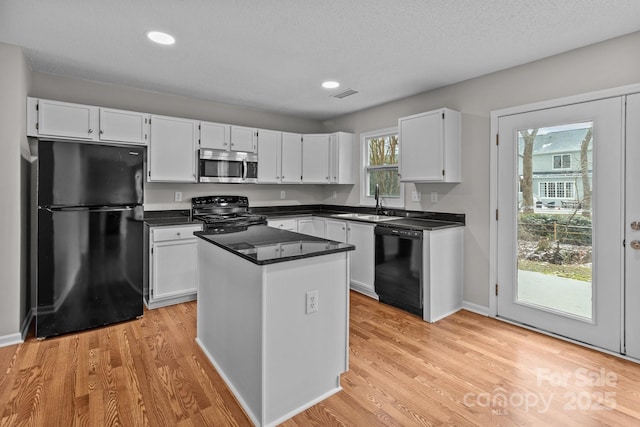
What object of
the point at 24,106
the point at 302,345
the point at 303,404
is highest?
the point at 24,106

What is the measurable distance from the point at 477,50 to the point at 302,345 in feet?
8.80

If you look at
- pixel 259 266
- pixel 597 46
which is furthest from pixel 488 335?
pixel 597 46

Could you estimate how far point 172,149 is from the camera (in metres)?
3.78

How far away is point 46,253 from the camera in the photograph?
9.02 feet

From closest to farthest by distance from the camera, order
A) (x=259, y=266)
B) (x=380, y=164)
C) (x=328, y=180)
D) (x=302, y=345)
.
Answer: (x=259, y=266) → (x=302, y=345) → (x=380, y=164) → (x=328, y=180)

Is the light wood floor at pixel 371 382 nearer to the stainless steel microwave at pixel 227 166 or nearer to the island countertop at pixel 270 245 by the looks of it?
the island countertop at pixel 270 245

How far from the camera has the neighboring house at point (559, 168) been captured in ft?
8.87

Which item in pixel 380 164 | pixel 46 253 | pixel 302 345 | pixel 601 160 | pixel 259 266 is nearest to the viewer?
pixel 259 266

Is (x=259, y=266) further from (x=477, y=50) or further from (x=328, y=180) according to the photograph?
(x=328, y=180)

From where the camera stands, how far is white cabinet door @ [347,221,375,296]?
3852mm

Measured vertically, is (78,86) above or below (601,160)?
above

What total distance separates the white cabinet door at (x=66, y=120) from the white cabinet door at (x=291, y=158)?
2.25 metres

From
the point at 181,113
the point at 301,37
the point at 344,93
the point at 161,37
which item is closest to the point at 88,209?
the point at 161,37

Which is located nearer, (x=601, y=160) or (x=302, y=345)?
(x=302, y=345)
